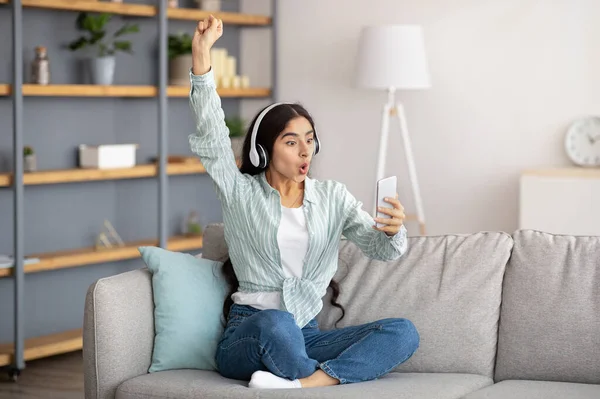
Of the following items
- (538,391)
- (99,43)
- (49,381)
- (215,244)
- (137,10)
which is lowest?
(49,381)

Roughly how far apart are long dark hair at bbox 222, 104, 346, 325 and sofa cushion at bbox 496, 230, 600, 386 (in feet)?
1.69

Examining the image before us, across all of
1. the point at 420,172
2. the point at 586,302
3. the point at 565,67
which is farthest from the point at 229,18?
the point at 586,302

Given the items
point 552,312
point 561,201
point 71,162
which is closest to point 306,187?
point 552,312

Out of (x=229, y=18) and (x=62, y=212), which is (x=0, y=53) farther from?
(x=229, y=18)

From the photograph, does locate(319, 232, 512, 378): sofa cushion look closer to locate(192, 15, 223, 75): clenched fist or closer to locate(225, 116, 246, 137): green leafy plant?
locate(192, 15, 223, 75): clenched fist

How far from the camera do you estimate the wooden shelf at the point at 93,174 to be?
4.36 m

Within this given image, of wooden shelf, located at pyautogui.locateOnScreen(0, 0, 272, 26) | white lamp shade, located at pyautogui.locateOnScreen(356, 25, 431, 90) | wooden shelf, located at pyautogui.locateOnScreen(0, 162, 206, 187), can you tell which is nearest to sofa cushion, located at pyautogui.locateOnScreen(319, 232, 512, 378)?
wooden shelf, located at pyautogui.locateOnScreen(0, 162, 206, 187)

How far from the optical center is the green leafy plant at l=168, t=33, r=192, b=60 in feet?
16.9

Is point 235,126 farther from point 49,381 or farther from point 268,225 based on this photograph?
point 268,225

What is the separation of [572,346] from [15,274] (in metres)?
2.51

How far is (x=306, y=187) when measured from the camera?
2.95m

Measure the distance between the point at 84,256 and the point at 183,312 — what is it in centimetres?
→ 194

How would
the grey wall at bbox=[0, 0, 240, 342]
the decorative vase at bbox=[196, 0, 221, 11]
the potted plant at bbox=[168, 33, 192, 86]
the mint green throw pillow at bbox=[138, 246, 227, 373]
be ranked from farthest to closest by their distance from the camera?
1. the decorative vase at bbox=[196, 0, 221, 11]
2. the potted plant at bbox=[168, 33, 192, 86]
3. the grey wall at bbox=[0, 0, 240, 342]
4. the mint green throw pillow at bbox=[138, 246, 227, 373]

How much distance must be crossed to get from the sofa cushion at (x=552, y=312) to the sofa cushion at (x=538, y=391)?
0.27 ft
